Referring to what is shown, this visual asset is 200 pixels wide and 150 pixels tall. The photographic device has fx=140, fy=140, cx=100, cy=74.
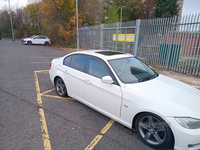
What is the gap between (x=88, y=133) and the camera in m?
2.84

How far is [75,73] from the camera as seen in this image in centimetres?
372

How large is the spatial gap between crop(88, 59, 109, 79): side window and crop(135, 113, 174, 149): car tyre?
1.19 m

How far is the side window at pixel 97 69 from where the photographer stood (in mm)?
3162

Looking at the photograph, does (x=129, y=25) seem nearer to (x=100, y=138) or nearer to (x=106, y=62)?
(x=106, y=62)

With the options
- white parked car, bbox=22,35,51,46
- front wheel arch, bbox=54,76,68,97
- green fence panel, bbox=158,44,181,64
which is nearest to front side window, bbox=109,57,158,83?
front wheel arch, bbox=54,76,68,97

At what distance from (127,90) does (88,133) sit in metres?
1.18

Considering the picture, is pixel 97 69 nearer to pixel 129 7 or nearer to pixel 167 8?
pixel 167 8

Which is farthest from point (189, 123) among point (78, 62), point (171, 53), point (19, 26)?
point (19, 26)

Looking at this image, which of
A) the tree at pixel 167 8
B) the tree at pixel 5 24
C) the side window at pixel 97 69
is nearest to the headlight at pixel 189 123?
the side window at pixel 97 69

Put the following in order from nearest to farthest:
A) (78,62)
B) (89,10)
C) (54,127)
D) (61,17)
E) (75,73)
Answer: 1. (54,127)
2. (75,73)
3. (78,62)
4. (61,17)
5. (89,10)

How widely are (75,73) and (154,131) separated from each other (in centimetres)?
229

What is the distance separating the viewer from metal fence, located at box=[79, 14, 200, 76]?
6.81 metres

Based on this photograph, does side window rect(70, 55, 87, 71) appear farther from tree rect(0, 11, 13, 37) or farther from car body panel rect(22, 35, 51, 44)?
tree rect(0, 11, 13, 37)

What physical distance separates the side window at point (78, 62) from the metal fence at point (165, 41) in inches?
230
